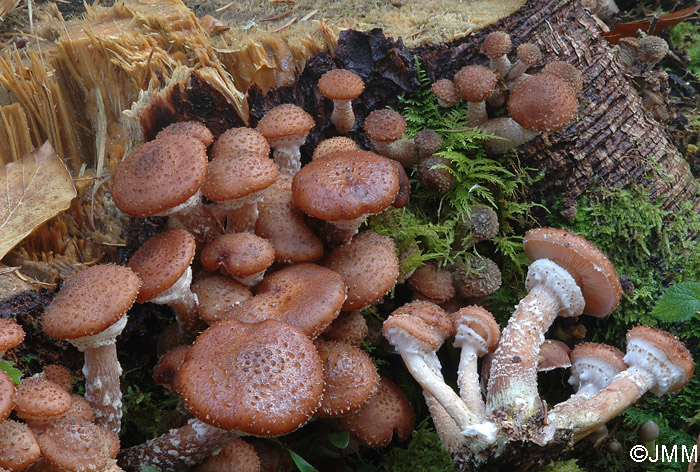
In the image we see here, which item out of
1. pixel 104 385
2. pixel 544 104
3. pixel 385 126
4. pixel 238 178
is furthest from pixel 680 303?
pixel 104 385

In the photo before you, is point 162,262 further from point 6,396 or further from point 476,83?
point 476,83

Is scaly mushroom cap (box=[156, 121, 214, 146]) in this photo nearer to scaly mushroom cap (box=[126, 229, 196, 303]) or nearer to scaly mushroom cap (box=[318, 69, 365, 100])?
scaly mushroom cap (box=[126, 229, 196, 303])

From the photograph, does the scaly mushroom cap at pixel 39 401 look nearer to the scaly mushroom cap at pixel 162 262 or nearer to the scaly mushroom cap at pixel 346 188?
the scaly mushroom cap at pixel 162 262

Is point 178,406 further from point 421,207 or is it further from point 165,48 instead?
point 165,48

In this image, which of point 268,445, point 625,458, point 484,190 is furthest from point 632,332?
point 268,445

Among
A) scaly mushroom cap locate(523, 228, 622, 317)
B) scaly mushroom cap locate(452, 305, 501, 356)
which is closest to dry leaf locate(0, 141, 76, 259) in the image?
scaly mushroom cap locate(452, 305, 501, 356)

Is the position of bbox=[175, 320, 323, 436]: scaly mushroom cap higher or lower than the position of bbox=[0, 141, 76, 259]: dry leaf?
lower
